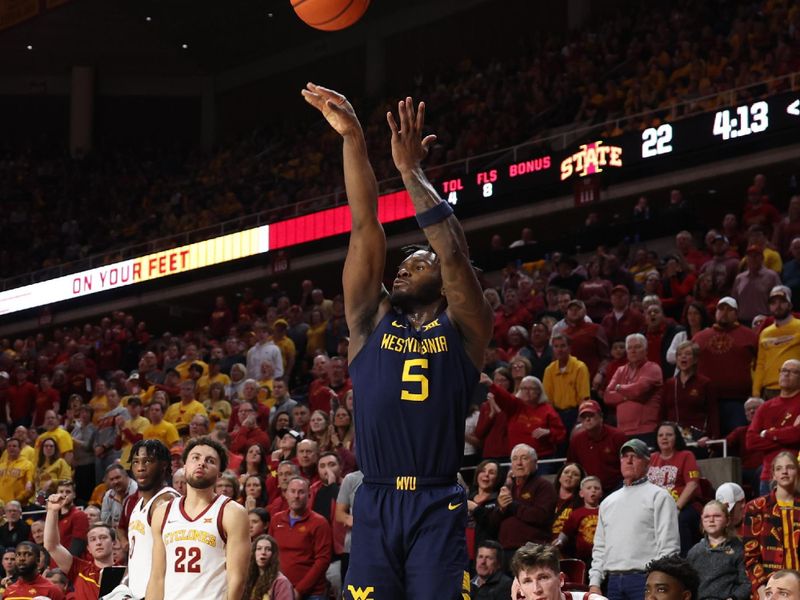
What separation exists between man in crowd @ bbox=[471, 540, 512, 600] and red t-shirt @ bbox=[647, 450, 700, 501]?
1.19 metres

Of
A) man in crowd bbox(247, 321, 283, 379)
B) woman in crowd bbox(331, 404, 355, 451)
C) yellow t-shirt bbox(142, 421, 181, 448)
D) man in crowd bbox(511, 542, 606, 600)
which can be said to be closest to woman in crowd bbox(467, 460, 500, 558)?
woman in crowd bbox(331, 404, 355, 451)

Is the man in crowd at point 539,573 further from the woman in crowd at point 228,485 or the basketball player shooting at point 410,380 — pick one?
the woman in crowd at point 228,485

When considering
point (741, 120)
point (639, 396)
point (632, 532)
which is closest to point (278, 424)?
point (639, 396)

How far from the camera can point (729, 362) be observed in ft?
32.0

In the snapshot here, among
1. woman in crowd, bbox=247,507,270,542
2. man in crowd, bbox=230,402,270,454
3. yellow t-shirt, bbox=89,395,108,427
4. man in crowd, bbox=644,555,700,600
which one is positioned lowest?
man in crowd, bbox=644,555,700,600

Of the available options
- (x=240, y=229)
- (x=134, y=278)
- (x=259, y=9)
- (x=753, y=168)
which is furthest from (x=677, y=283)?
(x=259, y=9)

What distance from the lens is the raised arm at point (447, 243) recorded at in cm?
416

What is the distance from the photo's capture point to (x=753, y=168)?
15.9 meters

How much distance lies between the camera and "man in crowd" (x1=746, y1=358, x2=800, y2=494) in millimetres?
8109

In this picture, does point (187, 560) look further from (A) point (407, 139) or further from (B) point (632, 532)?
(B) point (632, 532)

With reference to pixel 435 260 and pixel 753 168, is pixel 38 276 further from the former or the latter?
pixel 435 260

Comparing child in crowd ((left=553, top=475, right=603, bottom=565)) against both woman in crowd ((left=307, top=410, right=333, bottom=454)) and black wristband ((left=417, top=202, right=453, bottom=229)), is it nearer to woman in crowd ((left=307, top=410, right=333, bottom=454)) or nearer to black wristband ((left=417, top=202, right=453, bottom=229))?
woman in crowd ((left=307, top=410, right=333, bottom=454))

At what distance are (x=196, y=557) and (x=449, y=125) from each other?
16.9 meters

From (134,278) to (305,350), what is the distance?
7.25 metres
